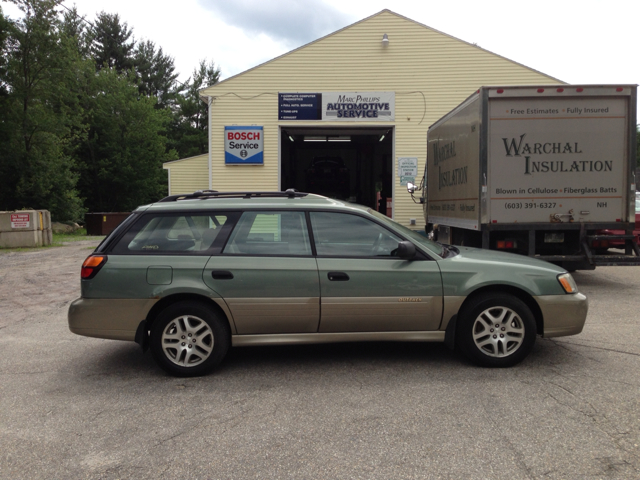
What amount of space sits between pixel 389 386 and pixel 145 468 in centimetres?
197

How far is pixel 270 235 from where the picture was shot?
4.63 m

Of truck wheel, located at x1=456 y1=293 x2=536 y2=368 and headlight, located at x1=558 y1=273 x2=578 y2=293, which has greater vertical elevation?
headlight, located at x1=558 y1=273 x2=578 y2=293

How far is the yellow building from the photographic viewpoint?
651 inches

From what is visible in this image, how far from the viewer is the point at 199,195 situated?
5.10 meters

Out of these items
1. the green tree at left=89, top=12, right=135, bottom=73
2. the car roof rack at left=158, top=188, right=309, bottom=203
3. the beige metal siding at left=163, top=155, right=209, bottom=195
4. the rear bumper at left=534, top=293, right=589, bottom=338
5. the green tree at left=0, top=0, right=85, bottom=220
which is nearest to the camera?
the rear bumper at left=534, top=293, right=589, bottom=338

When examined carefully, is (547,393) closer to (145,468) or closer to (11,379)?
(145,468)

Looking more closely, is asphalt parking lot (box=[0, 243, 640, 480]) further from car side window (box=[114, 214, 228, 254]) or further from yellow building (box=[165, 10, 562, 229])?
yellow building (box=[165, 10, 562, 229])

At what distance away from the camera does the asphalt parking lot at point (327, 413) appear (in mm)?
2932

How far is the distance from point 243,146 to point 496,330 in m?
13.5

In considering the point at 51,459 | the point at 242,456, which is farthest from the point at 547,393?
the point at 51,459

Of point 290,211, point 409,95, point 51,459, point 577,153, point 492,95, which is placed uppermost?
point 409,95

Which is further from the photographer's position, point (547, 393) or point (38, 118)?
point (38, 118)

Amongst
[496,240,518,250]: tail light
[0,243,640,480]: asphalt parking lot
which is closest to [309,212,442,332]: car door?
[0,243,640,480]: asphalt parking lot

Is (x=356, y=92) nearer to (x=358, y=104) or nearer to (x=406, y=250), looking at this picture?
(x=358, y=104)
